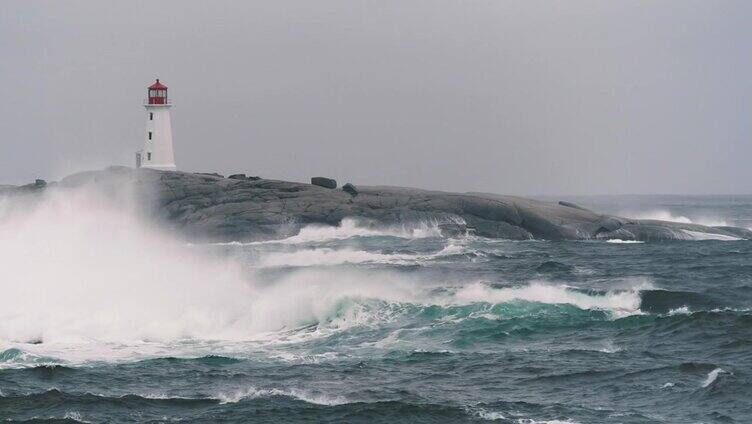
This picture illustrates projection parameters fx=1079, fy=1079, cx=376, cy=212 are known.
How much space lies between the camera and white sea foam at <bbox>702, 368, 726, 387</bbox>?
108 feet

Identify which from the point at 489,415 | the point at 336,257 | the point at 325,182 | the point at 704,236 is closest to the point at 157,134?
the point at 325,182

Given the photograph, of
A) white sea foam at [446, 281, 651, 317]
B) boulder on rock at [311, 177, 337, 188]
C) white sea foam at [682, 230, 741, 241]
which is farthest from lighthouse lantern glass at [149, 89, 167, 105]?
white sea foam at [446, 281, 651, 317]

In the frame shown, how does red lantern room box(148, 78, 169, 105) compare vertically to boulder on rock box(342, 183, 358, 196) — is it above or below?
above

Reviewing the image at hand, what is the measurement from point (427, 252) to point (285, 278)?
81.9 ft

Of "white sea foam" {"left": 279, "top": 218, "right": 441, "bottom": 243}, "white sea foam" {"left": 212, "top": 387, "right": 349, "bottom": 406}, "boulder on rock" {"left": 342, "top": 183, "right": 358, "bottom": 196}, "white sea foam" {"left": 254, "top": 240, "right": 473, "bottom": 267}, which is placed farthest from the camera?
"boulder on rock" {"left": 342, "top": 183, "right": 358, "bottom": 196}

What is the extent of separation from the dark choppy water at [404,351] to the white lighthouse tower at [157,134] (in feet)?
144

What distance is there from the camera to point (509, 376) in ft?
114

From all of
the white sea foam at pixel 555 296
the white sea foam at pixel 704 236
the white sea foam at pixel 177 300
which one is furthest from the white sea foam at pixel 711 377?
the white sea foam at pixel 704 236

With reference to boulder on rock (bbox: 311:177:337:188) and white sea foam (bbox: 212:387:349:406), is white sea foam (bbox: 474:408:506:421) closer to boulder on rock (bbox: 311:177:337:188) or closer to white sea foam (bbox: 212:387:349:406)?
white sea foam (bbox: 212:387:349:406)

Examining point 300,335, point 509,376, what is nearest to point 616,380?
point 509,376

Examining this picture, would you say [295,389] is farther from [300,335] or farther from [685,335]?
[685,335]

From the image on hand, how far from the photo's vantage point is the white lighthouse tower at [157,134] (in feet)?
344

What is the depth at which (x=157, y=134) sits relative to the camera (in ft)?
348

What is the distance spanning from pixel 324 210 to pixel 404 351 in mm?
58509
